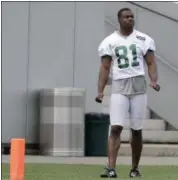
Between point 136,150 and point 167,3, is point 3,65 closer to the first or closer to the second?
point 167,3

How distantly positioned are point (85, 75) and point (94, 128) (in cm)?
125

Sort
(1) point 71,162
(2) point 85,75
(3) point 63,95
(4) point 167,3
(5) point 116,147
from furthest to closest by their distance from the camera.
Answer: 1. (4) point 167,3
2. (2) point 85,75
3. (3) point 63,95
4. (1) point 71,162
5. (5) point 116,147

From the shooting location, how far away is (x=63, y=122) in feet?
51.3

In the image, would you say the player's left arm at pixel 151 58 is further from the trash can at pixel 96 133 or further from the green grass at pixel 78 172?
the trash can at pixel 96 133

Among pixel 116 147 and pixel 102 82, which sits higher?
pixel 102 82

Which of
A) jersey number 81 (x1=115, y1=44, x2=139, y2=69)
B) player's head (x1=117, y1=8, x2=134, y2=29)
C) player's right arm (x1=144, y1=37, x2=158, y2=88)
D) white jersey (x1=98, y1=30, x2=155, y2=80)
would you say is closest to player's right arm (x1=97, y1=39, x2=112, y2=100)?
white jersey (x1=98, y1=30, x2=155, y2=80)

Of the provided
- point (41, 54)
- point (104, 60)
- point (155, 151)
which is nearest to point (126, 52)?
point (104, 60)

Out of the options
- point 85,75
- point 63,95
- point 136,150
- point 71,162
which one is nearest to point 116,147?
point 136,150

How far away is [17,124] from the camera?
1608cm

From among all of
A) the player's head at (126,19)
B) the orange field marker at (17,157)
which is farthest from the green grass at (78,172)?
the orange field marker at (17,157)

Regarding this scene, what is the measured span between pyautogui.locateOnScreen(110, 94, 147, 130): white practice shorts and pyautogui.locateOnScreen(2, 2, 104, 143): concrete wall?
6.22 m

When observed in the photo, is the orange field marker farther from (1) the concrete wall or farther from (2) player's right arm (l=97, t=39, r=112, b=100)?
(1) the concrete wall

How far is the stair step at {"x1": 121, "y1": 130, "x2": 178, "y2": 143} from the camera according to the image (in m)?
16.2

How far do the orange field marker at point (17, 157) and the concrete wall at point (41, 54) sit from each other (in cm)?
820
